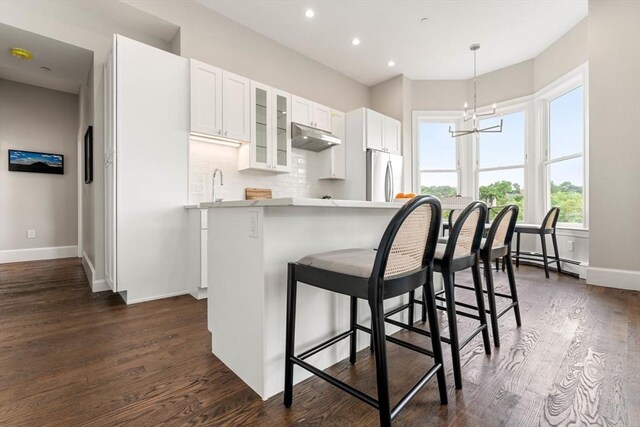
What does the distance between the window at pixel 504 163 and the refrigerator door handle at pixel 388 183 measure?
5.39 feet

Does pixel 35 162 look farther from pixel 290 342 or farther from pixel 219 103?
pixel 290 342

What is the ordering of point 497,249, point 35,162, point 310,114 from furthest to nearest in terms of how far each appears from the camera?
point 35,162 < point 310,114 < point 497,249

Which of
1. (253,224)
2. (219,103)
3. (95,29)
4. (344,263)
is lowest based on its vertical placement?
(344,263)

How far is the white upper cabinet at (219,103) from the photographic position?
3.03m

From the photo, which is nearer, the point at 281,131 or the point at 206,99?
the point at 206,99

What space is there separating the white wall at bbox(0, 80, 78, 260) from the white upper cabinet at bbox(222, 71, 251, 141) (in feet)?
12.3

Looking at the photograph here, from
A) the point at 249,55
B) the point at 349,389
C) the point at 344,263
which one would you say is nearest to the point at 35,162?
the point at 249,55

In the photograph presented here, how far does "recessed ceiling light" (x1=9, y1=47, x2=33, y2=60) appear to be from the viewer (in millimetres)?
3195

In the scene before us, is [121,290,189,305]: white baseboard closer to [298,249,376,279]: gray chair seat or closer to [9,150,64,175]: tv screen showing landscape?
[298,249,376,279]: gray chair seat

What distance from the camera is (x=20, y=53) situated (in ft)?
10.7

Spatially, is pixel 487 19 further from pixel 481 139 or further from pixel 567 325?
pixel 567 325

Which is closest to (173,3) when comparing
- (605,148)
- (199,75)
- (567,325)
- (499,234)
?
(199,75)

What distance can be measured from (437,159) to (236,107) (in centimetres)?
409

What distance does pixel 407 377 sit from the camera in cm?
145
